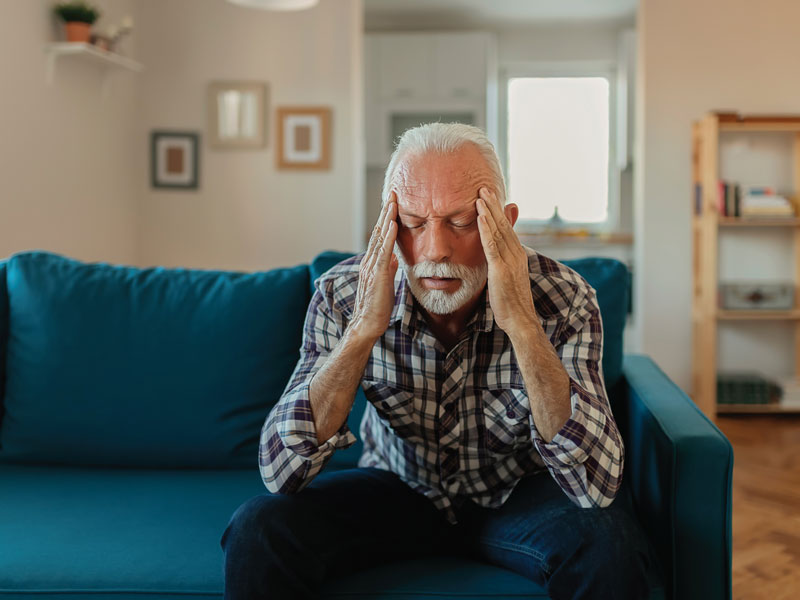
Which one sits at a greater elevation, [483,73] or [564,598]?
[483,73]

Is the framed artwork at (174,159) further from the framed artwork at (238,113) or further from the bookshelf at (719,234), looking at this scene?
the bookshelf at (719,234)

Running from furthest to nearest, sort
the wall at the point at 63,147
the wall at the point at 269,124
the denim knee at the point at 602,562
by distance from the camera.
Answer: the wall at the point at 269,124 → the wall at the point at 63,147 → the denim knee at the point at 602,562

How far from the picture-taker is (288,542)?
4.17 feet

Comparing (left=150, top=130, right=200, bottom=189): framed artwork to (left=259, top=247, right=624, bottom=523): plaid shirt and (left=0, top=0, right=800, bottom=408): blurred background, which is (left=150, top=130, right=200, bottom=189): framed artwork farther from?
(left=259, top=247, right=624, bottom=523): plaid shirt

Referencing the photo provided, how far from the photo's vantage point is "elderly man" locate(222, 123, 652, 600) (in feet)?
4.30

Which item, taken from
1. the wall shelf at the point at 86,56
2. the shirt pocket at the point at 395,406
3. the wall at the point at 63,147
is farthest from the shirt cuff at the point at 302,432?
the wall shelf at the point at 86,56

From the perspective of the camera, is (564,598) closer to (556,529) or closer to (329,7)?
(556,529)

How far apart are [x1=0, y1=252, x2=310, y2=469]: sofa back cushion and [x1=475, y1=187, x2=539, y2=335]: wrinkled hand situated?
1.92ft

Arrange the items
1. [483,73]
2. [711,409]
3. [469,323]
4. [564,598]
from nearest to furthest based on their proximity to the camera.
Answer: [564,598] < [469,323] < [711,409] < [483,73]

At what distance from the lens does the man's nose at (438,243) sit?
1.45 m

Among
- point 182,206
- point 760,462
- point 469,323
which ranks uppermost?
point 182,206

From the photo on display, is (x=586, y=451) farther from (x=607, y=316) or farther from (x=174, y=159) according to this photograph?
(x=174, y=159)

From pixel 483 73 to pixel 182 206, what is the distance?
8.87ft

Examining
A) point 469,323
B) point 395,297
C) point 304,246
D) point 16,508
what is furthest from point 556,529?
point 304,246
